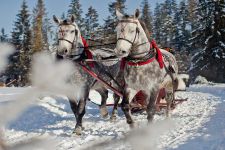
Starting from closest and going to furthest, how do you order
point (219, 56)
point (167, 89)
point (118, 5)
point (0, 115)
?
point (0, 115) → point (167, 89) → point (219, 56) → point (118, 5)

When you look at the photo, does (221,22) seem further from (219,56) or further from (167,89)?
(167,89)

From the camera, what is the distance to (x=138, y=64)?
7.04 metres

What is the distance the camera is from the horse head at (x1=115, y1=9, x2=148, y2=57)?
6.70 metres

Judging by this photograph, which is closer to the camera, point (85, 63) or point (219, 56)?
point (85, 63)

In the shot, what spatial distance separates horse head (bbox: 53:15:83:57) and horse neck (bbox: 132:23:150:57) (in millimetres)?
1264

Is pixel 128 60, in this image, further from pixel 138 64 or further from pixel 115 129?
pixel 115 129

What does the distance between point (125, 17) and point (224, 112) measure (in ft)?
15.2

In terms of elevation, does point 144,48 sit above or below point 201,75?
above

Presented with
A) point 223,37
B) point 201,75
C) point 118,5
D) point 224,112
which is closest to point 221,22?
point 223,37

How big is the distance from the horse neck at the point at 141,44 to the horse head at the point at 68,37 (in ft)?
4.15

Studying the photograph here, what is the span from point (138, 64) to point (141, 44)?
1.28ft

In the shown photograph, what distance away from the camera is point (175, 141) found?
20.5 feet

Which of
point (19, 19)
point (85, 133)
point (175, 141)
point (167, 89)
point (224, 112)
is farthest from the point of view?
point (19, 19)

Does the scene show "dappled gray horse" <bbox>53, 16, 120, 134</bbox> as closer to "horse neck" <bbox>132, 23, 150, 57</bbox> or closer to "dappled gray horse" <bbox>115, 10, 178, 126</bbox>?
"dappled gray horse" <bbox>115, 10, 178, 126</bbox>
